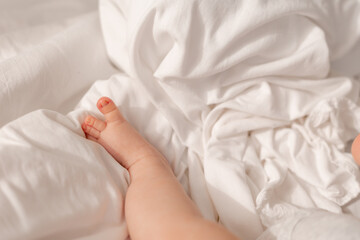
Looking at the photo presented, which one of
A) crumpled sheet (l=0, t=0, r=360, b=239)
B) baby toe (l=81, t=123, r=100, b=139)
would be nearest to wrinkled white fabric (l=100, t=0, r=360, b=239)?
crumpled sheet (l=0, t=0, r=360, b=239)

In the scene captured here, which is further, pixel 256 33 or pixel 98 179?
pixel 256 33

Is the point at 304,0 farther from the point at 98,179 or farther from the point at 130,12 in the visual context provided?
the point at 98,179

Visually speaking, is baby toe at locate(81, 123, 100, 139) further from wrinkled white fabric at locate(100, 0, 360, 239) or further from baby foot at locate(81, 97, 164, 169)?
wrinkled white fabric at locate(100, 0, 360, 239)

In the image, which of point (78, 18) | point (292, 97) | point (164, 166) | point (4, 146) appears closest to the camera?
point (4, 146)

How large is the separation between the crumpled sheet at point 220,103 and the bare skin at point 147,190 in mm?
33

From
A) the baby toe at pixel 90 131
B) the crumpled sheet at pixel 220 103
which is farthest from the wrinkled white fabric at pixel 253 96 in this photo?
the baby toe at pixel 90 131

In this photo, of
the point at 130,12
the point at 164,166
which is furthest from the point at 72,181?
the point at 130,12

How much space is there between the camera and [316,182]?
2.45 feet

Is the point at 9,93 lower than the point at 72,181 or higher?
higher

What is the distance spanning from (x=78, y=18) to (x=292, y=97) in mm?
624

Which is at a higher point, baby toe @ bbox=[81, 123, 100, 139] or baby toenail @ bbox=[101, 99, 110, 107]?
baby toenail @ bbox=[101, 99, 110, 107]

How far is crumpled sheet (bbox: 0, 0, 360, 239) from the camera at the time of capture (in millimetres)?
682

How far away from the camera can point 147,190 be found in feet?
2.13

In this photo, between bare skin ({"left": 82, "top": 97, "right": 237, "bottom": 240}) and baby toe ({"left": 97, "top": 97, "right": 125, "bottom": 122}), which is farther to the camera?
baby toe ({"left": 97, "top": 97, "right": 125, "bottom": 122})
